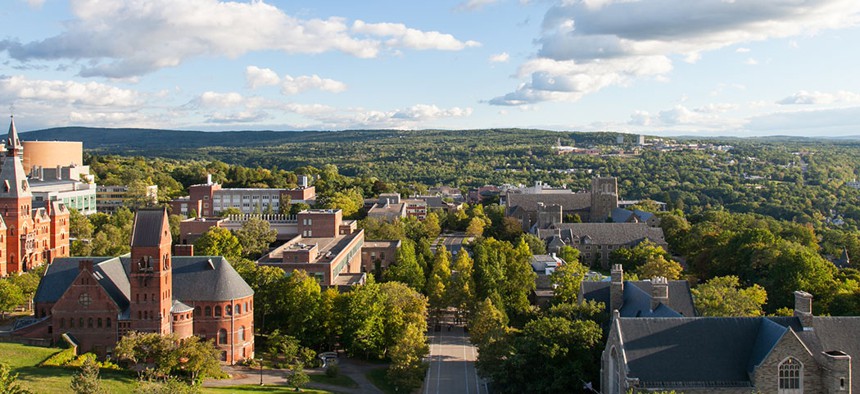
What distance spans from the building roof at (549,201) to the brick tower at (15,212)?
82795mm

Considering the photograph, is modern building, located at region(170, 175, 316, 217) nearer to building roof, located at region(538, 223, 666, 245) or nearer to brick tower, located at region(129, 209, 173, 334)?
building roof, located at region(538, 223, 666, 245)

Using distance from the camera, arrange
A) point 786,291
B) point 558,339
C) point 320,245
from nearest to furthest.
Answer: point 558,339 → point 786,291 → point 320,245

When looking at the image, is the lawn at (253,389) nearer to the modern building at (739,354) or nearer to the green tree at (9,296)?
the modern building at (739,354)

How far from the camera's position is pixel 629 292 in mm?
55000

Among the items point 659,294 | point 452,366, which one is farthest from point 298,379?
point 659,294

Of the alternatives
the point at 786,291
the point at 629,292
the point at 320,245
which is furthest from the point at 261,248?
the point at 786,291

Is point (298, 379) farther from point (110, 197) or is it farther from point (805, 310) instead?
point (110, 197)

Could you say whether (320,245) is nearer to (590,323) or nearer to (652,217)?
(590,323)

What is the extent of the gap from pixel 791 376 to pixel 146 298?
45.7 metres

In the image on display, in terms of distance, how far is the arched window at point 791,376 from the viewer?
4006 centimetres

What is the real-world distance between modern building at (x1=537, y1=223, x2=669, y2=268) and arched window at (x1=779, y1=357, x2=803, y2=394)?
229 ft

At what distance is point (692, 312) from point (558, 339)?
12.1 meters

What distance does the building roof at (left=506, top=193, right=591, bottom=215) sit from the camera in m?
139

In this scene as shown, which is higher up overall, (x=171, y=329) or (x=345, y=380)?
(x=171, y=329)
